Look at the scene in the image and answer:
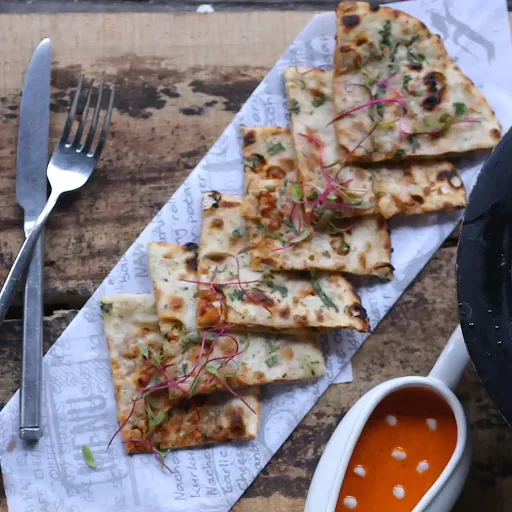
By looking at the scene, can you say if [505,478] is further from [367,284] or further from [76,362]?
[76,362]

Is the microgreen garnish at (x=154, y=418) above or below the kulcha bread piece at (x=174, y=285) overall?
below

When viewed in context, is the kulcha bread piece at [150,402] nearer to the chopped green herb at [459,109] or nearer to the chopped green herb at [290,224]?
the chopped green herb at [290,224]

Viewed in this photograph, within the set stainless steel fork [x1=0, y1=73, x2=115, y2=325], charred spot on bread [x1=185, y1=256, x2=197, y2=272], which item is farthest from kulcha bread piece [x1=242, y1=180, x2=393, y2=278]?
stainless steel fork [x1=0, y1=73, x2=115, y2=325]

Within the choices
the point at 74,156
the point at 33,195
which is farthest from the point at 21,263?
the point at 74,156

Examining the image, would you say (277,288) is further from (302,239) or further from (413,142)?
(413,142)

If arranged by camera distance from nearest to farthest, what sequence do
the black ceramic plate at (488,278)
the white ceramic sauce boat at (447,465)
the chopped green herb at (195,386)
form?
the black ceramic plate at (488,278) → the white ceramic sauce boat at (447,465) → the chopped green herb at (195,386)

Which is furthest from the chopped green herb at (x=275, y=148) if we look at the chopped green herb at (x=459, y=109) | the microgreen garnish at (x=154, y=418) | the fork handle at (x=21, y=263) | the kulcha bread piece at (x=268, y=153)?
the microgreen garnish at (x=154, y=418)
